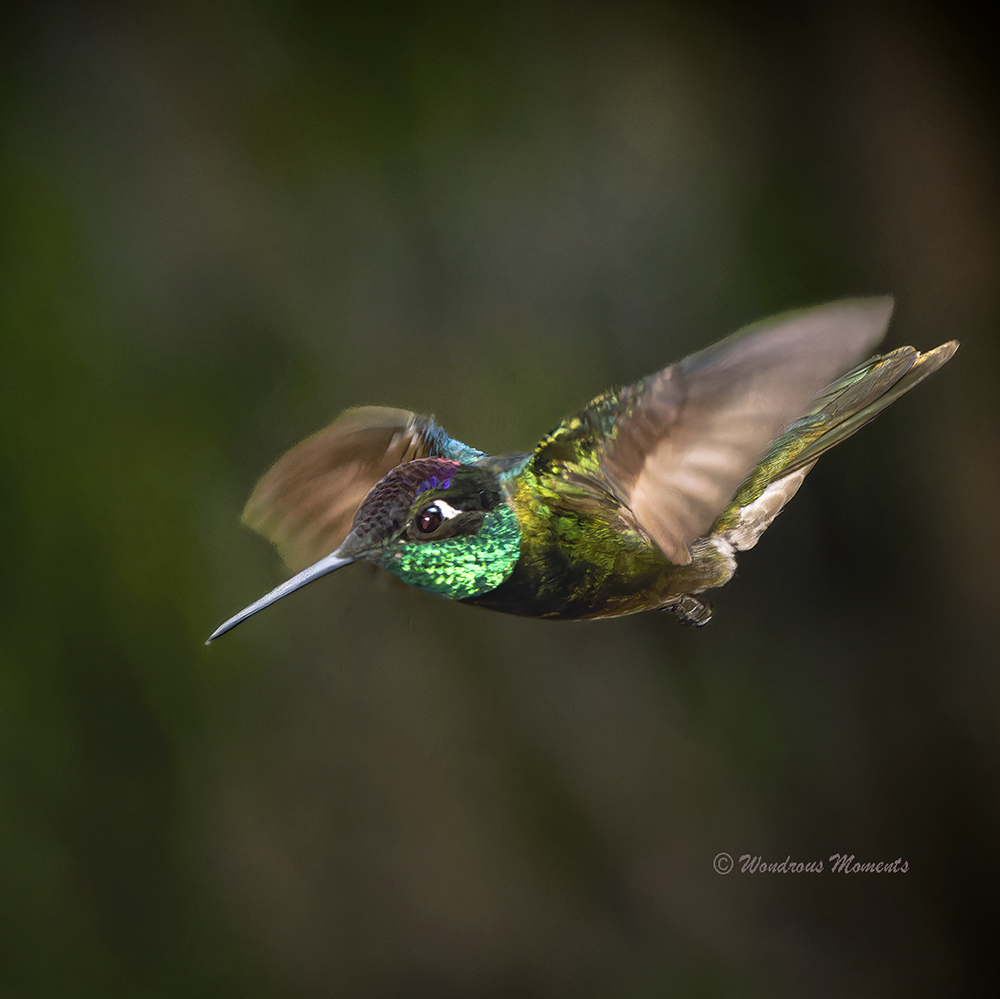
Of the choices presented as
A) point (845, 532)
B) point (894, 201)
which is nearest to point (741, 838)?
point (845, 532)

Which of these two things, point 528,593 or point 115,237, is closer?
point 528,593

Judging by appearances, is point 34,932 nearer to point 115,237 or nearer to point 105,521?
point 105,521

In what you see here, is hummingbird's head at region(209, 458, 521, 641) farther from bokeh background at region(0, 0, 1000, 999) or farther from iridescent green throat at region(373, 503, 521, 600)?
bokeh background at region(0, 0, 1000, 999)

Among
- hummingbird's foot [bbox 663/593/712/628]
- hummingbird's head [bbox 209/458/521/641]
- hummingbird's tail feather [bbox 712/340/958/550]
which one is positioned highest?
hummingbird's head [bbox 209/458/521/641]
